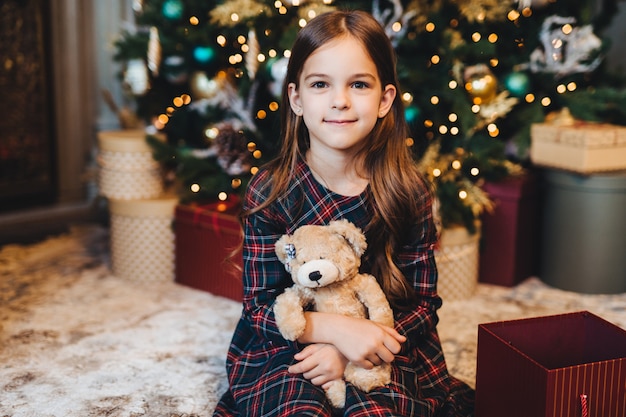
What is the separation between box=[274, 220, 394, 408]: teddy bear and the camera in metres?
1.43

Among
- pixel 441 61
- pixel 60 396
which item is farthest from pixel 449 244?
pixel 60 396

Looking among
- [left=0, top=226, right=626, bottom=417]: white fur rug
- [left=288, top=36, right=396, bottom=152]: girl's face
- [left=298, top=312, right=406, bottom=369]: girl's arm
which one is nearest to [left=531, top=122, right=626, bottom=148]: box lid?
[left=0, top=226, right=626, bottom=417]: white fur rug

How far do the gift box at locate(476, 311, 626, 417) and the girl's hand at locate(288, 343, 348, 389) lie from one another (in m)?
0.31

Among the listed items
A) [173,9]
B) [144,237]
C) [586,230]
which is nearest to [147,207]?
[144,237]

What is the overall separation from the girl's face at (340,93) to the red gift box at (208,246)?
102cm

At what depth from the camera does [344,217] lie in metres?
1.58

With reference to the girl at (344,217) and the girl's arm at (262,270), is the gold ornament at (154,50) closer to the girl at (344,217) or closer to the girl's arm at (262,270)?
the girl at (344,217)

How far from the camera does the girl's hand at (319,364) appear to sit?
1441mm

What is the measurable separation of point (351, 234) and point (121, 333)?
1033 mm

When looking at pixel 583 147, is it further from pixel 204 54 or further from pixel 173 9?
pixel 173 9

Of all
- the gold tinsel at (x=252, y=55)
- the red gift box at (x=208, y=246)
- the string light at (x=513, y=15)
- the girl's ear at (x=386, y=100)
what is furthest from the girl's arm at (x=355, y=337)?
the string light at (x=513, y=15)

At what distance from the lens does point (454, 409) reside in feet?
5.19

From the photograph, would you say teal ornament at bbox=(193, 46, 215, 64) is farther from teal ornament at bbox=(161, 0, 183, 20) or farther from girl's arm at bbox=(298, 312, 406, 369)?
girl's arm at bbox=(298, 312, 406, 369)

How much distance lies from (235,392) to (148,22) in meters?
1.74
